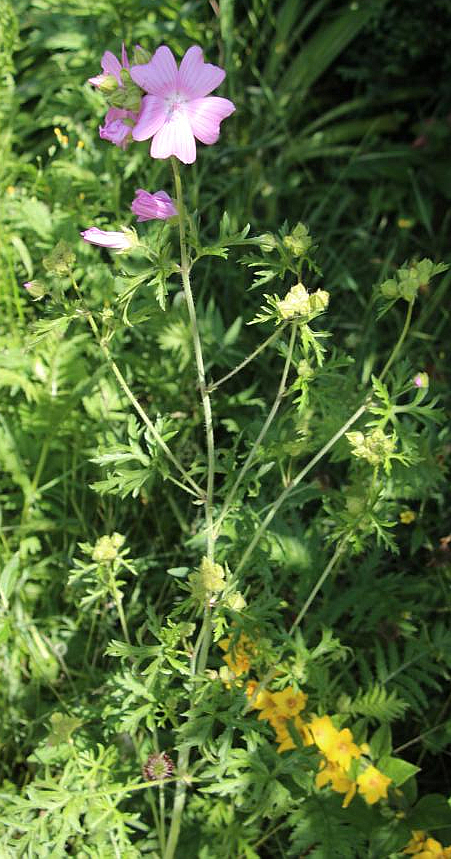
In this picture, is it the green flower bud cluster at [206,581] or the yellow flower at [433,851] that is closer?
the green flower bud cluster at [206,581]

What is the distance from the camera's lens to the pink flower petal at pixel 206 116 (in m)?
0.98

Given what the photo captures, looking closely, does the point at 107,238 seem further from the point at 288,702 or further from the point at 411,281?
the point at 288,702

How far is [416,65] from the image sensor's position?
251 centimetres

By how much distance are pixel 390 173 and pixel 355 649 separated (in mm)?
1311

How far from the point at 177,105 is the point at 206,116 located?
32 millimetres

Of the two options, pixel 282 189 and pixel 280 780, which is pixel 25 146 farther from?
pixel 280 780

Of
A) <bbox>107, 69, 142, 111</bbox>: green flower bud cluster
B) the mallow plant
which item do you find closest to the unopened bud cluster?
the mallow plant

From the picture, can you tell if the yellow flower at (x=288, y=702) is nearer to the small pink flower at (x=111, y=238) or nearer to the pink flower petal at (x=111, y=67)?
the small pink flower at (x=111, y=238)

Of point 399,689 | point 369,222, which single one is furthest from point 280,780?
point 369,222

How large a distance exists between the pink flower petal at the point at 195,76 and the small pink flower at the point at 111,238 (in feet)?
0.54

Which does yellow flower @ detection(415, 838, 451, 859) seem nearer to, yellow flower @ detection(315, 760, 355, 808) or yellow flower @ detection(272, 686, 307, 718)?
yellow flower @ detection(315, 760, 355, 808)

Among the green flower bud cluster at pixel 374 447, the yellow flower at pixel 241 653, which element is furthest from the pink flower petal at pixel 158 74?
the yellow flower at pixel 241 653

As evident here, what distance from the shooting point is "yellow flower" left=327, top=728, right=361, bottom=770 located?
1.36 m

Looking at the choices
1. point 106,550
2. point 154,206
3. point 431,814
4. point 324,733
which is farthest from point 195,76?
point 431,814
